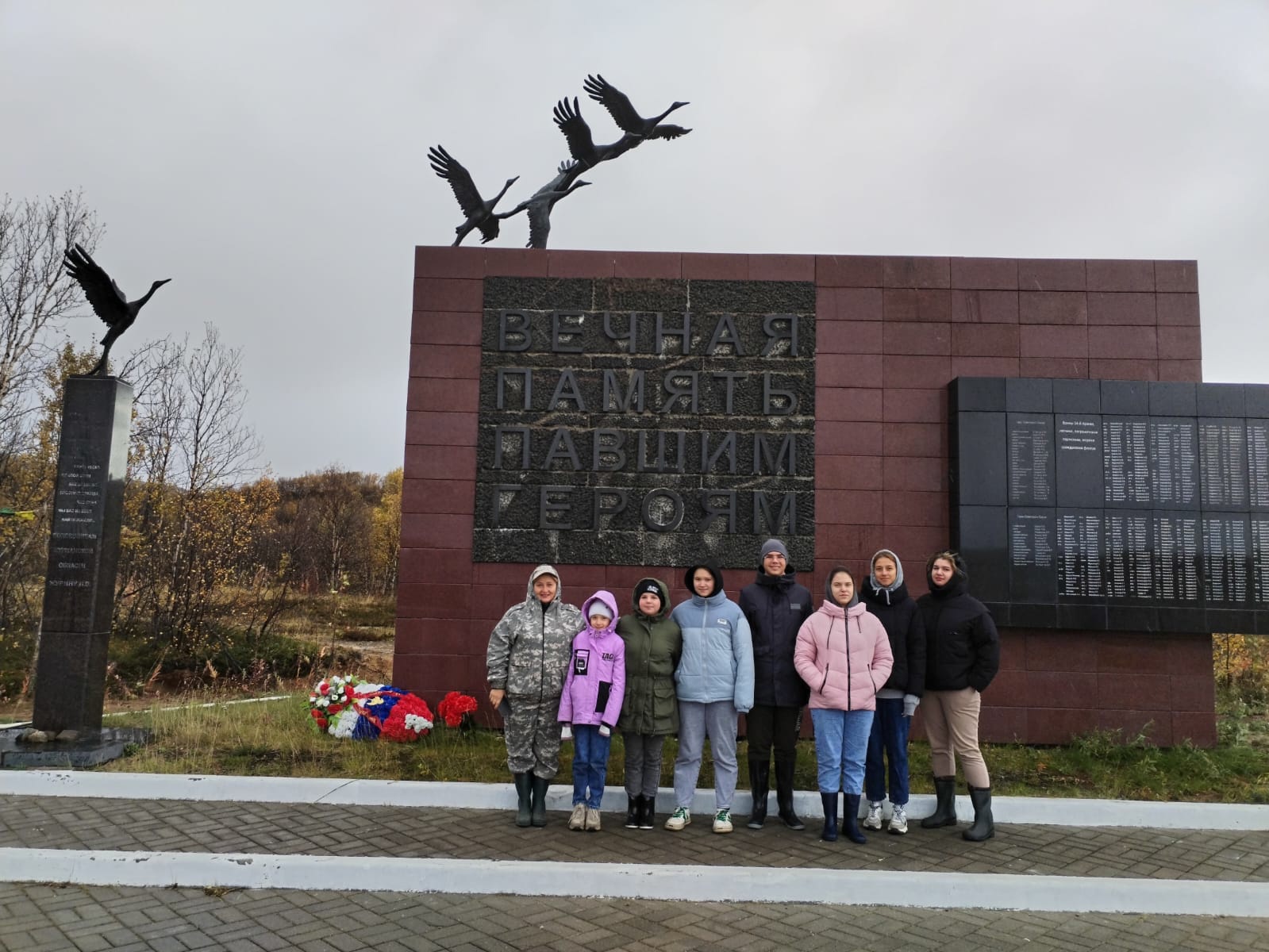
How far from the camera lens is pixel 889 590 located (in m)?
5.30

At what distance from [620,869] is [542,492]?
4253mm

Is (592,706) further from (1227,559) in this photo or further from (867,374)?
(1227,559)

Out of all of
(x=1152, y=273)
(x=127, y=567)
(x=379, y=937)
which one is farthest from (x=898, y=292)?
(x=127, y=567)

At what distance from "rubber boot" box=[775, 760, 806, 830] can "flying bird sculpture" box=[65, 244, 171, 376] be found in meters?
6.04

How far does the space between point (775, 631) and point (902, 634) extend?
0.76 metres

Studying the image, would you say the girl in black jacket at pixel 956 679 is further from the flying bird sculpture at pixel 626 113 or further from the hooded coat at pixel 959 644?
the flying bird sculpture at pixel 626 113

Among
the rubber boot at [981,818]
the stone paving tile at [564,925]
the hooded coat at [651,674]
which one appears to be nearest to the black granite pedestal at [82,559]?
the stone paving tile at [564,925]

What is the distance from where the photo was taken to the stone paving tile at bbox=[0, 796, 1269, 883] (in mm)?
4531

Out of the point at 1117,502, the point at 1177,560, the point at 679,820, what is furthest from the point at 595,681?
the point at 1177,560

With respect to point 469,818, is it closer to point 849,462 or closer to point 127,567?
point 849,462

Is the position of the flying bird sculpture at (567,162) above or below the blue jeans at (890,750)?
above

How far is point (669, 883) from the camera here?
162 inches

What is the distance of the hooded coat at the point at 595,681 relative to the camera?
198 inches

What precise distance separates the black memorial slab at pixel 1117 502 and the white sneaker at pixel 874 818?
2.93 meters
